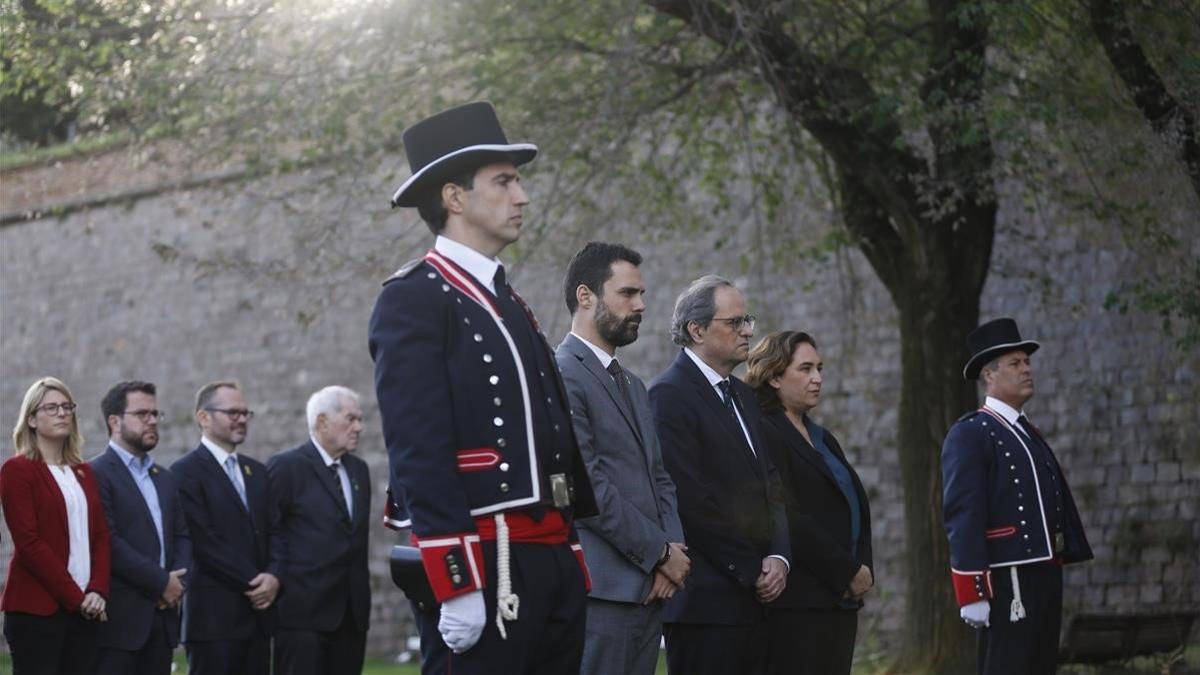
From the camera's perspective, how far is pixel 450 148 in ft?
13.7

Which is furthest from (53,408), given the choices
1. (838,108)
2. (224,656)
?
(838,108)

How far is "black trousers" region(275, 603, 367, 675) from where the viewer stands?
856 cm

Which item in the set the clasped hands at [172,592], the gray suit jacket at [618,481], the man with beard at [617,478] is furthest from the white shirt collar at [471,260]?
the clasped hands at [172,592]

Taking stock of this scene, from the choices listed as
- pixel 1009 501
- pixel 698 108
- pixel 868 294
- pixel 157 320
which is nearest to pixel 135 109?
pixel 698 108

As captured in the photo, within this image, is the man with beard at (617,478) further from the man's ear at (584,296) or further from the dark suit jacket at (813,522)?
the dark suit jacket at (813,522)

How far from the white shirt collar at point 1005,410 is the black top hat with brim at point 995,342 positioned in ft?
0.64

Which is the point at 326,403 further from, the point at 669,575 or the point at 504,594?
the point at 504,594

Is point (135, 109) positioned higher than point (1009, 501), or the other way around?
point (135, 109)

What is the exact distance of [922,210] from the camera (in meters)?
11.1

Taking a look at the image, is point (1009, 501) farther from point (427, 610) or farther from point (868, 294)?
point (868, 294)

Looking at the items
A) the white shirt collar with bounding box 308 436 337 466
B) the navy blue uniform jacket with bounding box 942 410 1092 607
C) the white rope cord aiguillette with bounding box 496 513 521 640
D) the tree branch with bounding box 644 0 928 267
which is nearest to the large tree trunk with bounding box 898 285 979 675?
the tree branch with bounding box 644 0 928 267

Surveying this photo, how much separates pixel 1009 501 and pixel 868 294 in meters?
8.17

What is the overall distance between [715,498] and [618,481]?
69 cm

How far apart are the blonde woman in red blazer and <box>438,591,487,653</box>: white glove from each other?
4.00m
